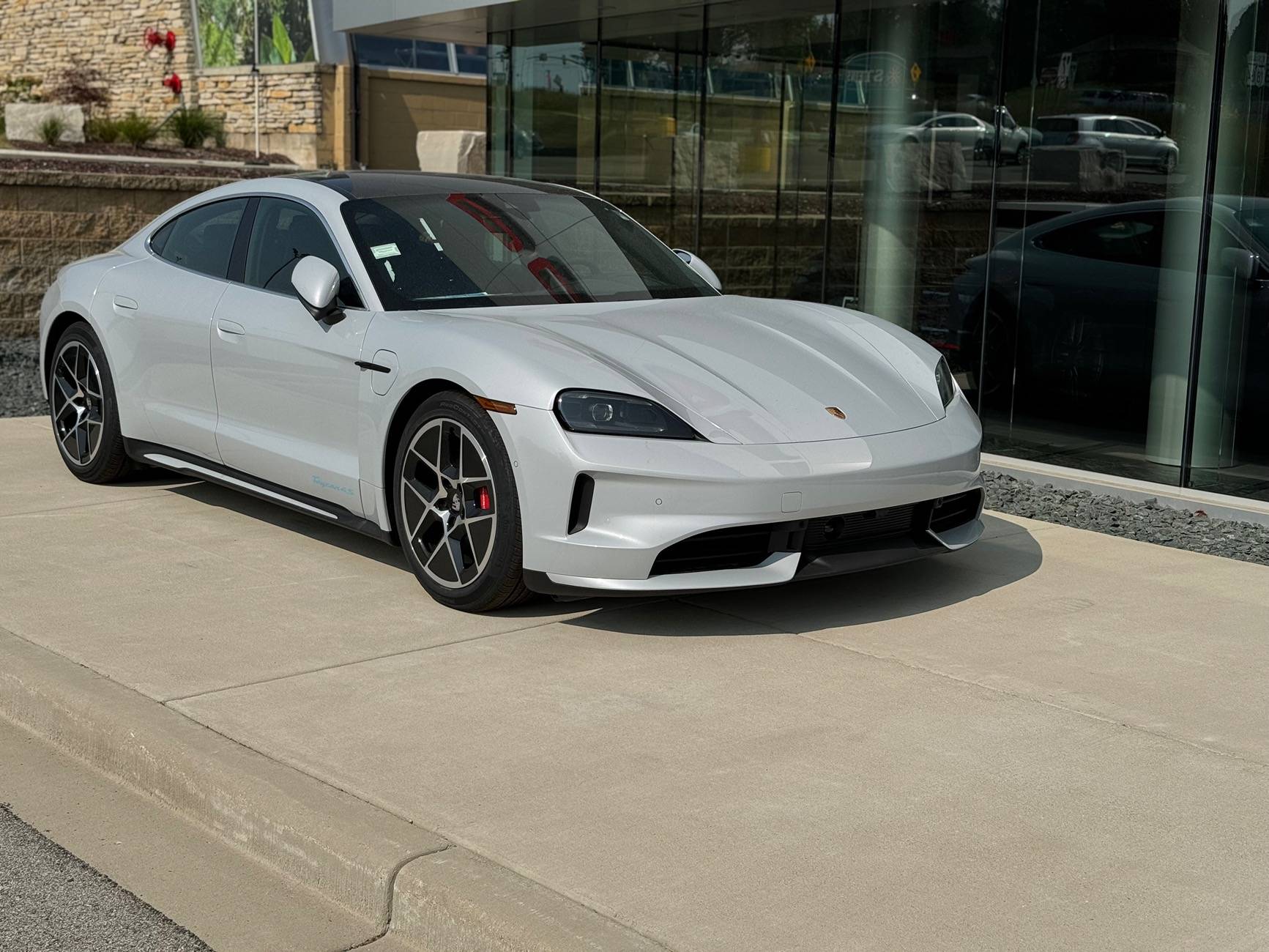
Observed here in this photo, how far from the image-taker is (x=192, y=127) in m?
27.2

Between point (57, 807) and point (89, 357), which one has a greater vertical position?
point (89, 357)

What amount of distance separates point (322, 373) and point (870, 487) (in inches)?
85.0

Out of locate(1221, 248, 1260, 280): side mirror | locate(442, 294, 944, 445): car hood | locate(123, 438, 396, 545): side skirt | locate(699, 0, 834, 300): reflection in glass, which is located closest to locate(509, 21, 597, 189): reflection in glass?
locate(699, 0, 834, 300): reflection in glass

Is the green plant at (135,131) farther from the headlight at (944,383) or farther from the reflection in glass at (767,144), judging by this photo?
the headlight at (944,383)

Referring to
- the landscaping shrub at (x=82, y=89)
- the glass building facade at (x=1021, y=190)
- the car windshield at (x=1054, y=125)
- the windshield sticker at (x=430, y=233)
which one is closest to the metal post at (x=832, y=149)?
the glass building facade at (x=1021, y=190)

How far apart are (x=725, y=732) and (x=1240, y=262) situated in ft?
16.7

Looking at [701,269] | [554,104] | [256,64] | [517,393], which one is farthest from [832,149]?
[256,64]

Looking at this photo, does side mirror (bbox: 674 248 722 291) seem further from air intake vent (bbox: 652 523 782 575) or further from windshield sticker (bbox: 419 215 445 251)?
air intake vent (bbox: 652 523 782 575)

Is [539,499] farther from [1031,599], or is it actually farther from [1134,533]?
[1134,533]

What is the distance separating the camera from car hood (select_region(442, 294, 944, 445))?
5.07 metres

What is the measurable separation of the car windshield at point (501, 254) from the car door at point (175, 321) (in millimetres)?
929

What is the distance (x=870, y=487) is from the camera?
5074mm

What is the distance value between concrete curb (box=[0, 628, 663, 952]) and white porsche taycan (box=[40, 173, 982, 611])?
140cm

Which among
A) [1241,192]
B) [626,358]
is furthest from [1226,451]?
[626,358]
